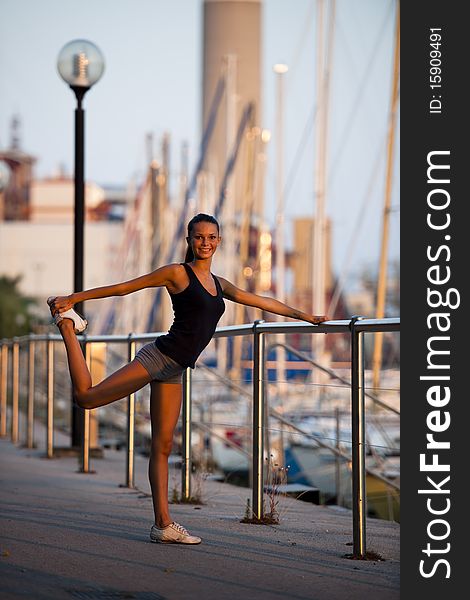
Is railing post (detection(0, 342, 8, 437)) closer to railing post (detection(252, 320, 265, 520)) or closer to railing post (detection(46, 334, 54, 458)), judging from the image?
railing post (detection(46, 334, 54, 458))

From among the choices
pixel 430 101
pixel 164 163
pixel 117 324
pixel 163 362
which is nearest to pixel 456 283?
pixel 430 101

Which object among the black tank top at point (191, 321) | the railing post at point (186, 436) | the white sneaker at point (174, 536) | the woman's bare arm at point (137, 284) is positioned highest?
the woman's bare arm at point (137, 284)

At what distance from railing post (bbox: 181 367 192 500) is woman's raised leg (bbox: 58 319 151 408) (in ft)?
7.19

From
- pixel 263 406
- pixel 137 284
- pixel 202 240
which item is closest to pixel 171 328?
pixel 137 284

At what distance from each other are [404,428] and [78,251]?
949cm

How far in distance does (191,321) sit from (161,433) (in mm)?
707

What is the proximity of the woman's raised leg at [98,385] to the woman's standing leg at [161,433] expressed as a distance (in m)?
0.17

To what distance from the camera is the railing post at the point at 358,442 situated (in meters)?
6.57

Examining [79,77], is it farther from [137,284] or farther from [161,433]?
[137,284]

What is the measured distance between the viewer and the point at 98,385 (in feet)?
22.2

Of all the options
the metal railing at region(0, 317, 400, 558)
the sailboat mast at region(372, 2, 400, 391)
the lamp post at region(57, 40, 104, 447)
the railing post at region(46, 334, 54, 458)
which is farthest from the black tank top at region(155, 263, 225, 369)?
the sailboat mast at region(372, 2, 400, 391)

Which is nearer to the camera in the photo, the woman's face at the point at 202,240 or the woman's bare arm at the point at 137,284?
the woman's bare arm at the point at 137,284

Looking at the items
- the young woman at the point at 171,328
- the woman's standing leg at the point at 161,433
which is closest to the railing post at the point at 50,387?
the woman's standing leg at the point at 161,433

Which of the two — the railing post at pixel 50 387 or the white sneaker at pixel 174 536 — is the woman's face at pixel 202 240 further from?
the railing post at pixel 50 387
